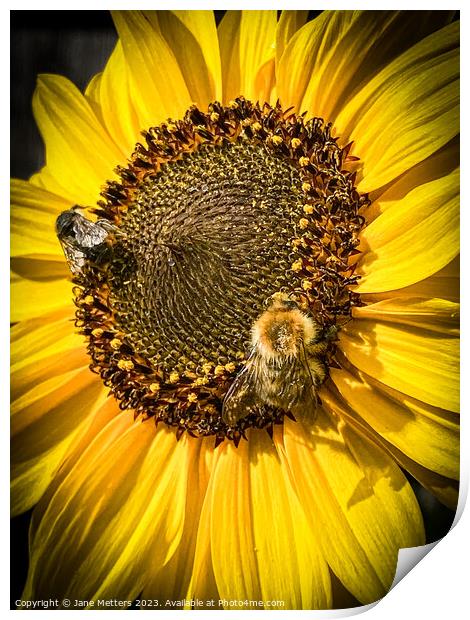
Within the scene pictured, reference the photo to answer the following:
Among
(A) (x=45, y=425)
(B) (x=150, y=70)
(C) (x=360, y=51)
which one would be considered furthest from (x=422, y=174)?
(A) (x=45, y=425)

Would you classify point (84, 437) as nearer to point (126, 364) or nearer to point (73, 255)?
point (126, 364)

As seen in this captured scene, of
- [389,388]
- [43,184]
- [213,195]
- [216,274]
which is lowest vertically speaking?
[389,388]

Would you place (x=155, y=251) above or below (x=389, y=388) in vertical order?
above

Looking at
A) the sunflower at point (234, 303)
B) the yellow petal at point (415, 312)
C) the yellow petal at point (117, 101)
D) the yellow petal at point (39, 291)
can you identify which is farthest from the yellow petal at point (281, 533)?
the yellow petal at point (117, 101)

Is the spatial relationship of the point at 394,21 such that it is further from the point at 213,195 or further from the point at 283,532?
the point at 283,532

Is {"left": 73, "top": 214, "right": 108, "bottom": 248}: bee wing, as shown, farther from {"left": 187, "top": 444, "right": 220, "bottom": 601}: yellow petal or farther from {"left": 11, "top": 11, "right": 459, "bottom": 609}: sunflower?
{"left": 187, "top": 444, "right": 220, "bottom": 601}: yellow petal
